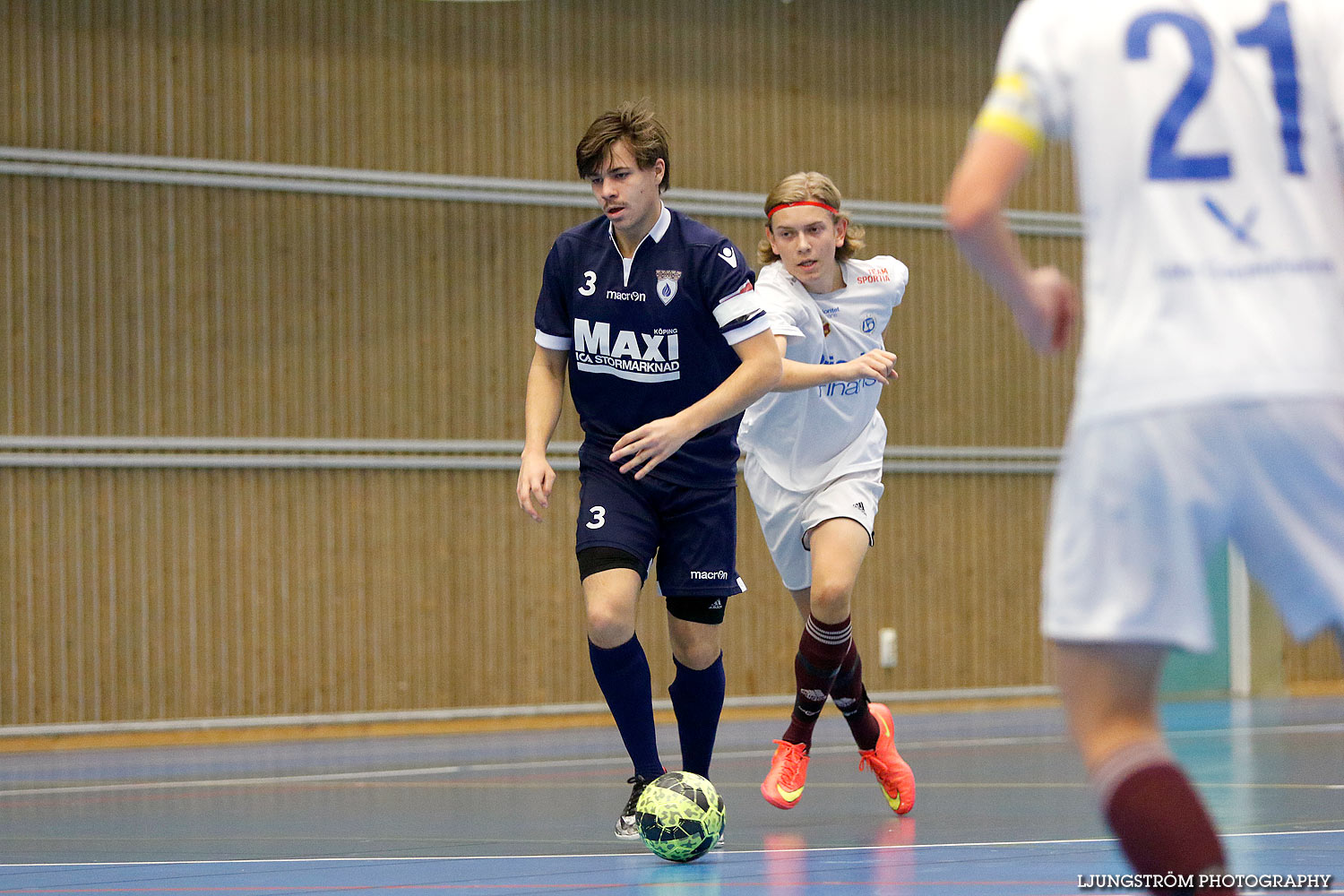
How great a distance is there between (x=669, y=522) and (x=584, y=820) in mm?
1193

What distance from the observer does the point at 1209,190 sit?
6.38ft

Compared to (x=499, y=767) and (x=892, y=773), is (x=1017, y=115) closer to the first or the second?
(x=892, y=773)

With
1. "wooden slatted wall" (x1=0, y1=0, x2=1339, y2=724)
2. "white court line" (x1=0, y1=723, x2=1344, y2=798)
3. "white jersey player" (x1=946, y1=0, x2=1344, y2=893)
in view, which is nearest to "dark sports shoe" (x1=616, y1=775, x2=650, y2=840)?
"white jersey player" (x1=946, y1=0, x2=1344, y2=893)

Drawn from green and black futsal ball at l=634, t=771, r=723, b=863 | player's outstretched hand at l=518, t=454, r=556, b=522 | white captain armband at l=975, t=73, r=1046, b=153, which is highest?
white captain armband at l=975, t=73, r=1046, b=153

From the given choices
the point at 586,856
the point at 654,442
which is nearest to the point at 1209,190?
the point at 654,442

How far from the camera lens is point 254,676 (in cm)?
1048

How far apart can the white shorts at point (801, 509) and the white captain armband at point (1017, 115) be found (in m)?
3.22

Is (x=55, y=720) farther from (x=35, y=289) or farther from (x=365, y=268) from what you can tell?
(x=365, y=268)

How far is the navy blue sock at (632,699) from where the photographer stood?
4375mm

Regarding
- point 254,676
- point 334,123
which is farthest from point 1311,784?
point 334,123

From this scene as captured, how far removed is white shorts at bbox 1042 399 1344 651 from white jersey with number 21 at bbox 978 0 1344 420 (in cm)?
5

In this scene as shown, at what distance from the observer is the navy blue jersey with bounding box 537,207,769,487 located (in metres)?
4.46

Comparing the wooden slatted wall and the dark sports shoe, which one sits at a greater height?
the wooden slatted wall

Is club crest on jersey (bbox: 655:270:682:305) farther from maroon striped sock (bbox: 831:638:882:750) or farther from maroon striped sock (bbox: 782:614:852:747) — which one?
maroon striped sock (bbox: 831:638:882:750)
